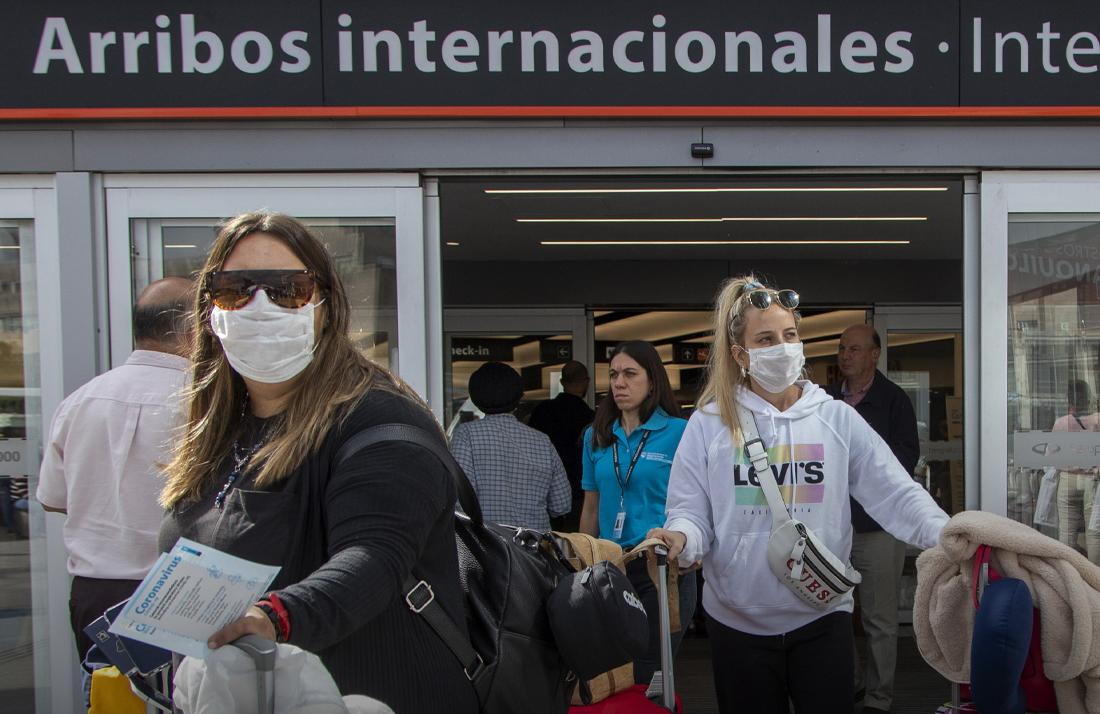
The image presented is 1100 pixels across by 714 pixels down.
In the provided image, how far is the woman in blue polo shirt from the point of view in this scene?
4.31m

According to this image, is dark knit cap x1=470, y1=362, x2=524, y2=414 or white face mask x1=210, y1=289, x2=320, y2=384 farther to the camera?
dark knit cap x1=470, y1=362, x2=524, y2=414

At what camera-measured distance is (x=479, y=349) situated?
364 inches

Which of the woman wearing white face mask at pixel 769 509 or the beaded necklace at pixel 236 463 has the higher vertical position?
the beaded necklace at pixel 236 463

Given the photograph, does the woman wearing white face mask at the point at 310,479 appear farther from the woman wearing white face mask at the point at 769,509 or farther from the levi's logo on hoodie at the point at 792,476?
the levi's logo on hoodie at the point at 792,476

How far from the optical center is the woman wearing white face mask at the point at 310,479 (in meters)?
1.55

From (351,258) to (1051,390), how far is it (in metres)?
3.11

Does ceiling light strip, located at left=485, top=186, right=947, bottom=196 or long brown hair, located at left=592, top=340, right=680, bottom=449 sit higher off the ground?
ceiling light strip, located at left=485, top=186, right=947, bottom=196

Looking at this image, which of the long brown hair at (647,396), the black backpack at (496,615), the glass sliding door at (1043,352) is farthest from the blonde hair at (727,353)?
the glass sliding door at (1043,352)

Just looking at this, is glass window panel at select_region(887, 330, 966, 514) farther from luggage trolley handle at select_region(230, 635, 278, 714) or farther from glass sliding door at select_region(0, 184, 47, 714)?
luggage trolley handle at select_region(230, 635, 278, 714)

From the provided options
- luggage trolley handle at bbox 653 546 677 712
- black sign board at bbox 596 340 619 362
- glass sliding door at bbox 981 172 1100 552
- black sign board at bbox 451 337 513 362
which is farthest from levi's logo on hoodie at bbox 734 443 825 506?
black sign board at bbox 596 340 619 362

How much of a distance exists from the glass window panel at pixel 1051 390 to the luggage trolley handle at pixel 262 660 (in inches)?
146

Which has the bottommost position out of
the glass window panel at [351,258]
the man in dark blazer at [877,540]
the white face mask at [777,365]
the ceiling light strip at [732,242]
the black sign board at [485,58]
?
the man in dark blazer at [877,540]

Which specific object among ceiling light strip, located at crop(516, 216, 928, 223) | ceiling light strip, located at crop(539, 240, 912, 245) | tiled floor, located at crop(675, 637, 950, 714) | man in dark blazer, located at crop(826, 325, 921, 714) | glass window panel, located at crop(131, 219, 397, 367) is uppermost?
ceiling light strip, located at crop(516, 216, 928, 223)

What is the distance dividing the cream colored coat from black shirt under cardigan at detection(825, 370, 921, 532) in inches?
109
